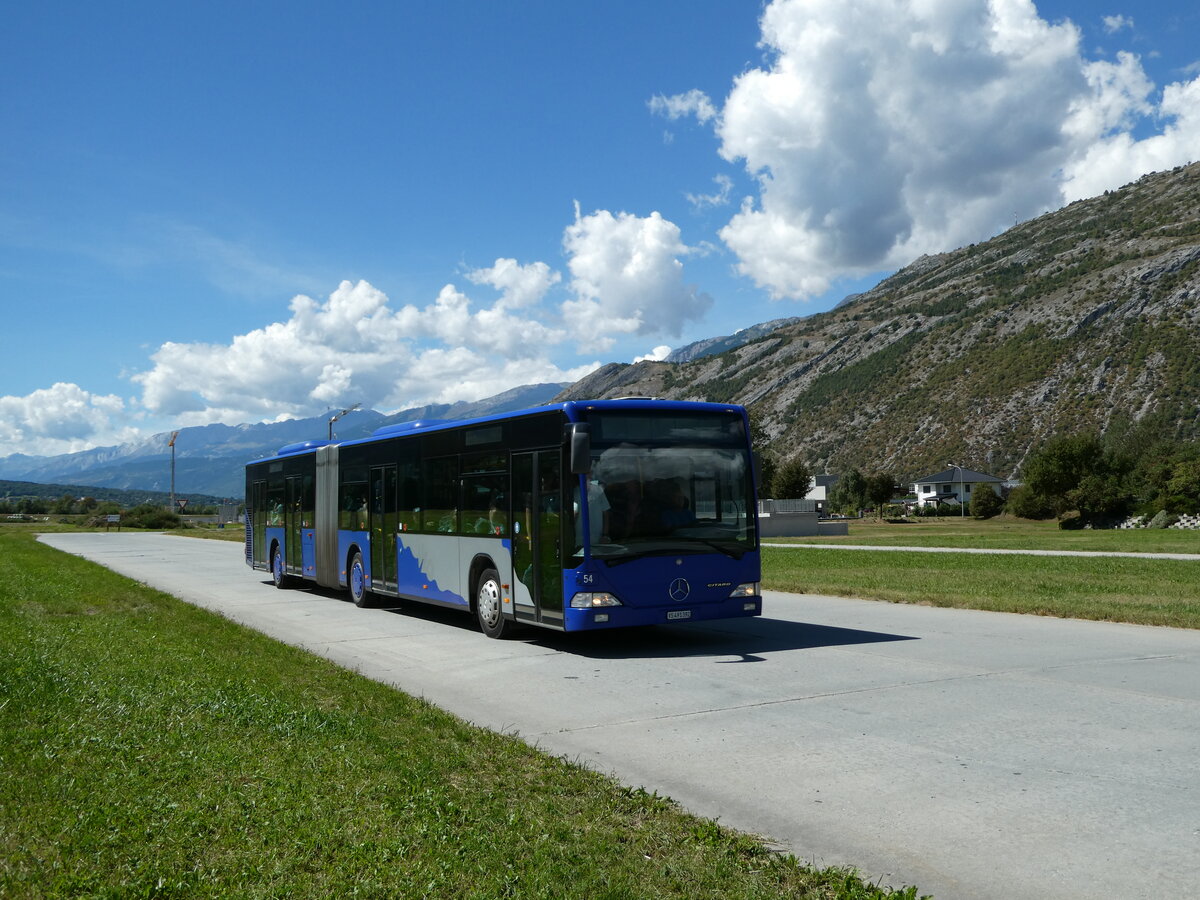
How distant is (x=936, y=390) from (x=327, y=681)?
5019 inches

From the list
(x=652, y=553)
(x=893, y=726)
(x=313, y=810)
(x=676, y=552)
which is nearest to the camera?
(x=313, y=810)

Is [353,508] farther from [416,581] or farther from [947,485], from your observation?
[947,485]

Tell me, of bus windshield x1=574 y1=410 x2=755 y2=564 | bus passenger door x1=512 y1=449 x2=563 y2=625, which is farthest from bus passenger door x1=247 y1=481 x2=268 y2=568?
bus windshield x1=574 y1=410 x2=755 y2=564

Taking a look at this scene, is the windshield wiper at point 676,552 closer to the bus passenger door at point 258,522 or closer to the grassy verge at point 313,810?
the grassy verge at point 313,810

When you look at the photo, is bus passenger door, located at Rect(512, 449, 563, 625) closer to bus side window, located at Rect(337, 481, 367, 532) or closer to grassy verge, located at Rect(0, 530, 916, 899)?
grassy verge, located at Rect(0, 530, 916, 899)

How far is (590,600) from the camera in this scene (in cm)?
1150

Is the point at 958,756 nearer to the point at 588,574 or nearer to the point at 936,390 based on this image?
the point at 588,574

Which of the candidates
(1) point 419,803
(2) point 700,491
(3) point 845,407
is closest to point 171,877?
(1) point 419,803

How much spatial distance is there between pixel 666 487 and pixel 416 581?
569 centimetres

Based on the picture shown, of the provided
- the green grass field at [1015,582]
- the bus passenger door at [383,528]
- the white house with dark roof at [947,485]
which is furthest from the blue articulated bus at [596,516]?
the white house with dark roof at [947,485]

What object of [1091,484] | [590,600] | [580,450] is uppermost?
[580,450]

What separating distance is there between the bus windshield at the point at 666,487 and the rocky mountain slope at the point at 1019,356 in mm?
91425

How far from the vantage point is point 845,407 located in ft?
474

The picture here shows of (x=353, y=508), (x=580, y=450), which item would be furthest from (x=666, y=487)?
(x=353, y=508)
